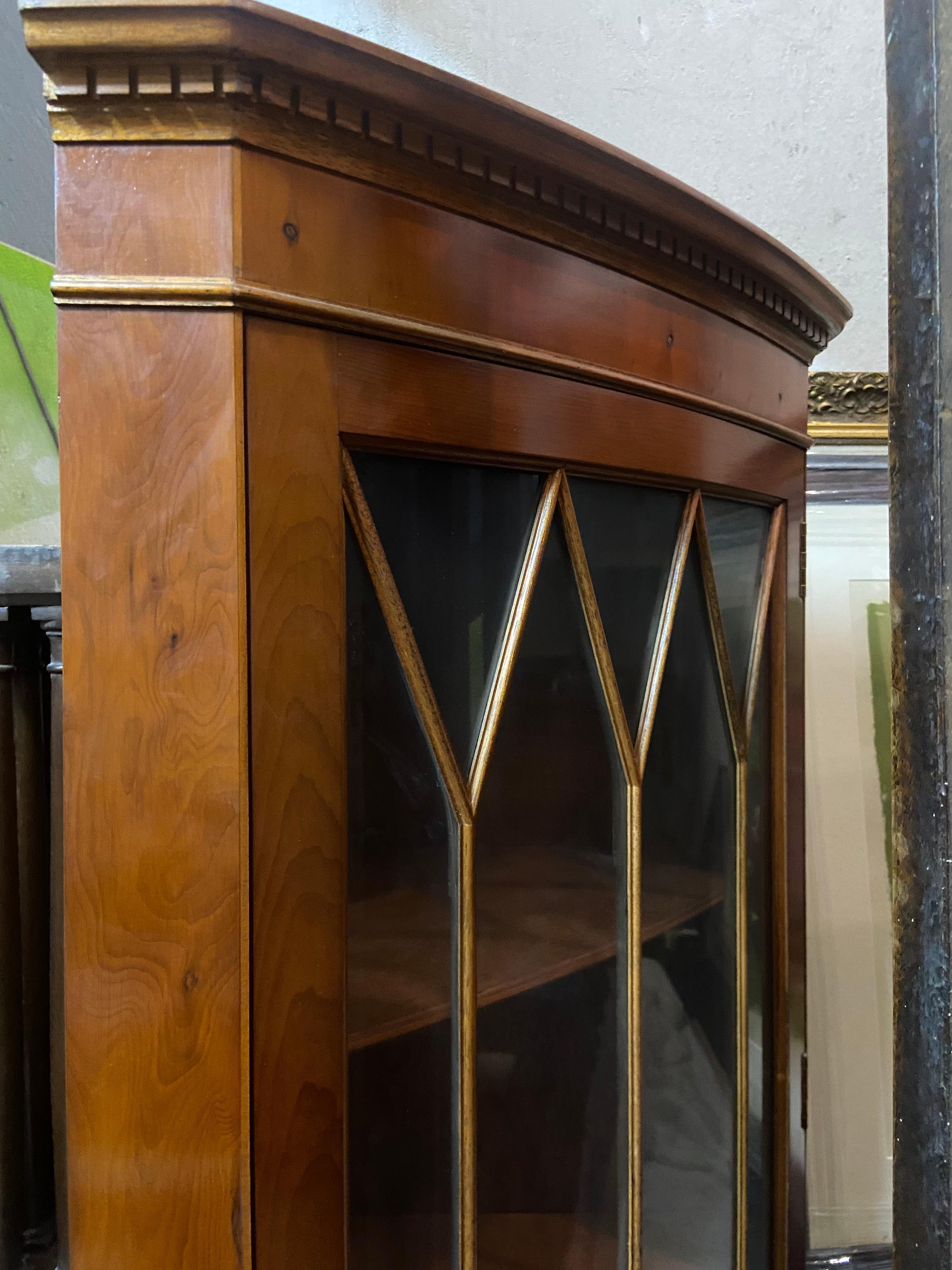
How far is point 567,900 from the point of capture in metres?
0.41

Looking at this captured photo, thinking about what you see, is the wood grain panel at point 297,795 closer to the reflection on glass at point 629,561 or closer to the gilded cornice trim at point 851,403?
the reflection on glass at point 629,561

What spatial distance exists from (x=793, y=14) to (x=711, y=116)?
155mm

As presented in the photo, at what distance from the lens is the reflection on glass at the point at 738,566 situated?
503 millimetres

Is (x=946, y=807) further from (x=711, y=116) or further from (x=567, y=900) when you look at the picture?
(x=711, y=116)

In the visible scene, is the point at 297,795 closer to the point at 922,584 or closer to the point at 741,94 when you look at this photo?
the point at 922,584

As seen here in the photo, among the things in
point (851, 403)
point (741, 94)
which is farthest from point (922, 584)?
point (741, 94)

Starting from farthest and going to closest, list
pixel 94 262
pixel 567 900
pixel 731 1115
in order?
1. pixel 731 1115
2. pixel 567 900
3. pixel 94 262

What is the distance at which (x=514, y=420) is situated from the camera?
36 cm

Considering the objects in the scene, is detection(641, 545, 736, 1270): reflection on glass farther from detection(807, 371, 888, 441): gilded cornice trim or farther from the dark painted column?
detection(807, 371, 888, 441): gilded cornice trim

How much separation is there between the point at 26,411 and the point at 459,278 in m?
0.48

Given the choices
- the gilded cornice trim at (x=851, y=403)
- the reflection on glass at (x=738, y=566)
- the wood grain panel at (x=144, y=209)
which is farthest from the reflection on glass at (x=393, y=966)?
the gilded cornice trim at (x=851, y=403)

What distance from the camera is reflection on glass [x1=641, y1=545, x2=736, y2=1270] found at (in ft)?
1.47

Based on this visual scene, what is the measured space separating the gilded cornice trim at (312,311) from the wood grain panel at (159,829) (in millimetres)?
10

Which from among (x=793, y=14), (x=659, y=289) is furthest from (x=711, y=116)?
(x=659, y=289)
